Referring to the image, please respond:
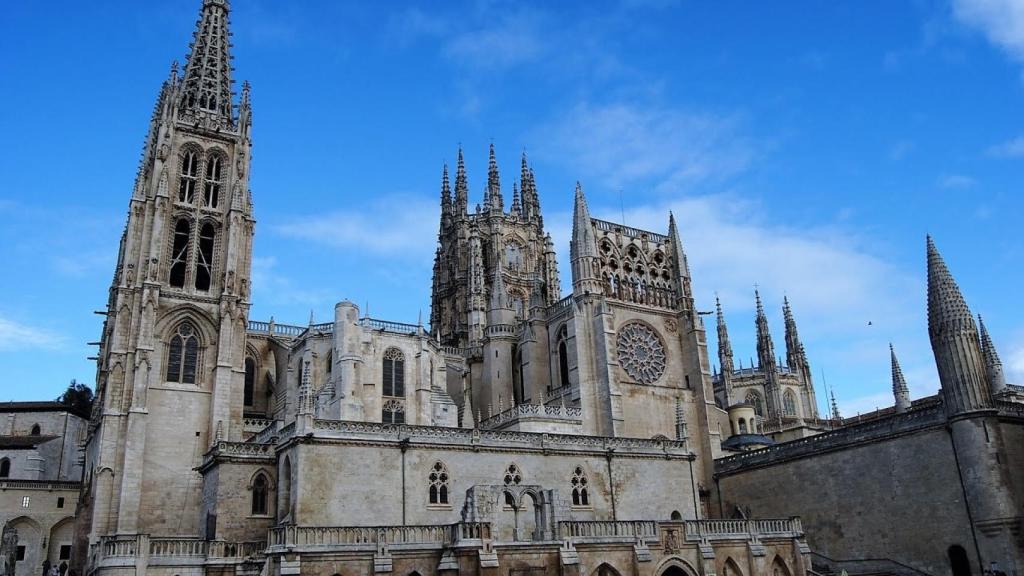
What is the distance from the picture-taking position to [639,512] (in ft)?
124

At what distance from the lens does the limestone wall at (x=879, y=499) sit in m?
32.4

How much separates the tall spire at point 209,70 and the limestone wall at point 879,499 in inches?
1608

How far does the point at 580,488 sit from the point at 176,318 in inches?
982

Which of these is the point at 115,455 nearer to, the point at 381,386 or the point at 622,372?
the point at 381,386

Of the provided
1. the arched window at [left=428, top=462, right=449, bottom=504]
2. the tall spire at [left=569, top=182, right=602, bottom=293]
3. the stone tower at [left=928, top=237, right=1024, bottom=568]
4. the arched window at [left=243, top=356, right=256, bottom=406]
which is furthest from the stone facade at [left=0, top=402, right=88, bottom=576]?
the stone tower at [left=928, top=237, right=1024, bottom=568]

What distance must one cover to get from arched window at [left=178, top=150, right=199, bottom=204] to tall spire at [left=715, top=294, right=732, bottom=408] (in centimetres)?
4467

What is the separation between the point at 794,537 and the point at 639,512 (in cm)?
727

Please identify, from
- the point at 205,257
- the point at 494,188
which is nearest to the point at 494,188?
the point at 494,188

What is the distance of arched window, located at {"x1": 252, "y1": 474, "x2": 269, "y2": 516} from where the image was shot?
3225cm

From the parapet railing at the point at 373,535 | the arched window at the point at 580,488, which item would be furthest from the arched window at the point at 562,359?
the parapet railing at the point at 373,535

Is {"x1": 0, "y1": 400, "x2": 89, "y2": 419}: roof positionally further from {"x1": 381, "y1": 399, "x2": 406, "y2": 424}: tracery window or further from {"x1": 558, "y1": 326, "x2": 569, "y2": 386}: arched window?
{"x1": 558, "y1": 326, "x2": 569, "y2": 386}: arched window

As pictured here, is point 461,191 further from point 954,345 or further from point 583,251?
point 954,345

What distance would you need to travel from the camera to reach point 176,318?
1775 inches

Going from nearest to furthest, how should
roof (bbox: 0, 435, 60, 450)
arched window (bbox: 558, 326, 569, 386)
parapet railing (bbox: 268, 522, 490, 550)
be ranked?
parapet railing (bbox: 268, 522, 490, 550), arched window (bbox: 558, 326, 569, 386), roof (bbox: 0, 435, 60, 450)
